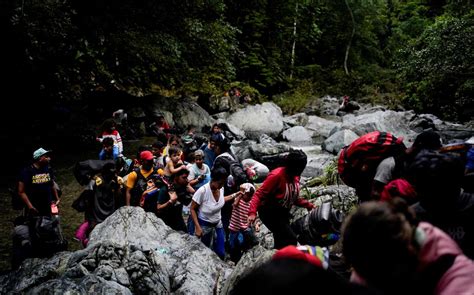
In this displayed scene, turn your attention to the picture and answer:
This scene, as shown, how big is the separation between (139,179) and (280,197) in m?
2.68

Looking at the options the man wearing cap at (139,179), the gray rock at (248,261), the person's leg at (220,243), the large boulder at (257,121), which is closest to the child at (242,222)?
the person's leg at (220,243)

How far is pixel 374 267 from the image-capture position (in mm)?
1453

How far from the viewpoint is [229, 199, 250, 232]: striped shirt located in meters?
5.33

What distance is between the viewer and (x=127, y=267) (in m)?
4.56

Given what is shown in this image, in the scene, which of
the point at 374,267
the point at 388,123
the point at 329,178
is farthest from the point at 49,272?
the point at 388,123

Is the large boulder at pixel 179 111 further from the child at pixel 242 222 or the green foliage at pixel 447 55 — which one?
the child at pixel 242 222

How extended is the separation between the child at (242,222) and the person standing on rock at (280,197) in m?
0.85

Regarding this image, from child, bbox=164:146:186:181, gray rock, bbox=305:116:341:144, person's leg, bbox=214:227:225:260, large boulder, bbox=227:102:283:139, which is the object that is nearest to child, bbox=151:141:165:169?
child, bbox=164:146:186:181

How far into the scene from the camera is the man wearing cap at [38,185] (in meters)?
5.50

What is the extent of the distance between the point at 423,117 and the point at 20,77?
19128 millimetres

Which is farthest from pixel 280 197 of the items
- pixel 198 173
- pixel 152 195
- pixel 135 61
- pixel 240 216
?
pixel 135 61

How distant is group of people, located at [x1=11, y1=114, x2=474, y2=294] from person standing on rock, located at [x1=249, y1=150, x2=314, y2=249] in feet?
0.04

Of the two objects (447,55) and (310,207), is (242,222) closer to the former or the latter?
(310,207)

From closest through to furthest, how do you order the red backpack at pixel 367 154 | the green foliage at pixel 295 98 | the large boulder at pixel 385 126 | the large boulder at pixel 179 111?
1. the red backpack at pixel 367 154
2. the large boulder at pixel 385 126
3. the large boulder at pixel 179 111
4. the green foliage at pixel 295 98
